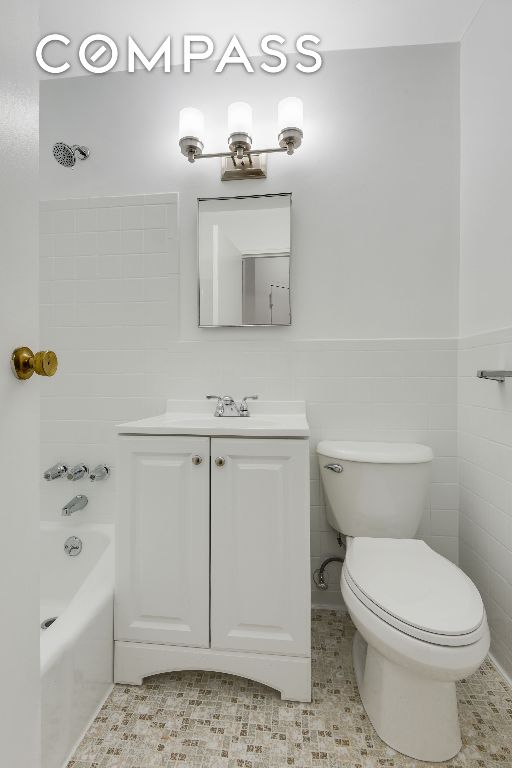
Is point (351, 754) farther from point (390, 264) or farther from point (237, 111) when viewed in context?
point (237, 111)

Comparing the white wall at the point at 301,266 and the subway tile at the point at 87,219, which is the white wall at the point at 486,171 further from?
the subway tile at the point at 87,219

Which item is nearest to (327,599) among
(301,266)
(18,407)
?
(301,266)

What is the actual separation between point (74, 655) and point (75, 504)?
0.66 metres

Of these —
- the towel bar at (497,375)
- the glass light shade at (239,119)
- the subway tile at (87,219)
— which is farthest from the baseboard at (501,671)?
the subway tile at (87,219)

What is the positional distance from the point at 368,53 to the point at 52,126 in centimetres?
143

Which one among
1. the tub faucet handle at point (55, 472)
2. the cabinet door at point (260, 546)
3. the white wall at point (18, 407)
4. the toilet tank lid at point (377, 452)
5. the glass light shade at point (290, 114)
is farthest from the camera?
the tub faucet handle at point (55, 472)

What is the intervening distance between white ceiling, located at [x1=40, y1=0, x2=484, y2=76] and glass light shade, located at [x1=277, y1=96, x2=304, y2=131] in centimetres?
32

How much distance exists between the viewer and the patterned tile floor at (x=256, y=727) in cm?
108

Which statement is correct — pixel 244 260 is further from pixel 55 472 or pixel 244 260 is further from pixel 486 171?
pixel 55 472

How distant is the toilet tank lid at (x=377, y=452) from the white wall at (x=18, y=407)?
111cm

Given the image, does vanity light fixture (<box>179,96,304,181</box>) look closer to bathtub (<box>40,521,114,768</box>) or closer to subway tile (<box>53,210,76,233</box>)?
subway tile (<box>53,210,76,233</box>)

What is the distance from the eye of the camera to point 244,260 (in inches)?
70.8

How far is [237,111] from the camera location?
5.41ft

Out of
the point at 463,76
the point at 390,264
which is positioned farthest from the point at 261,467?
the point at 463,76
